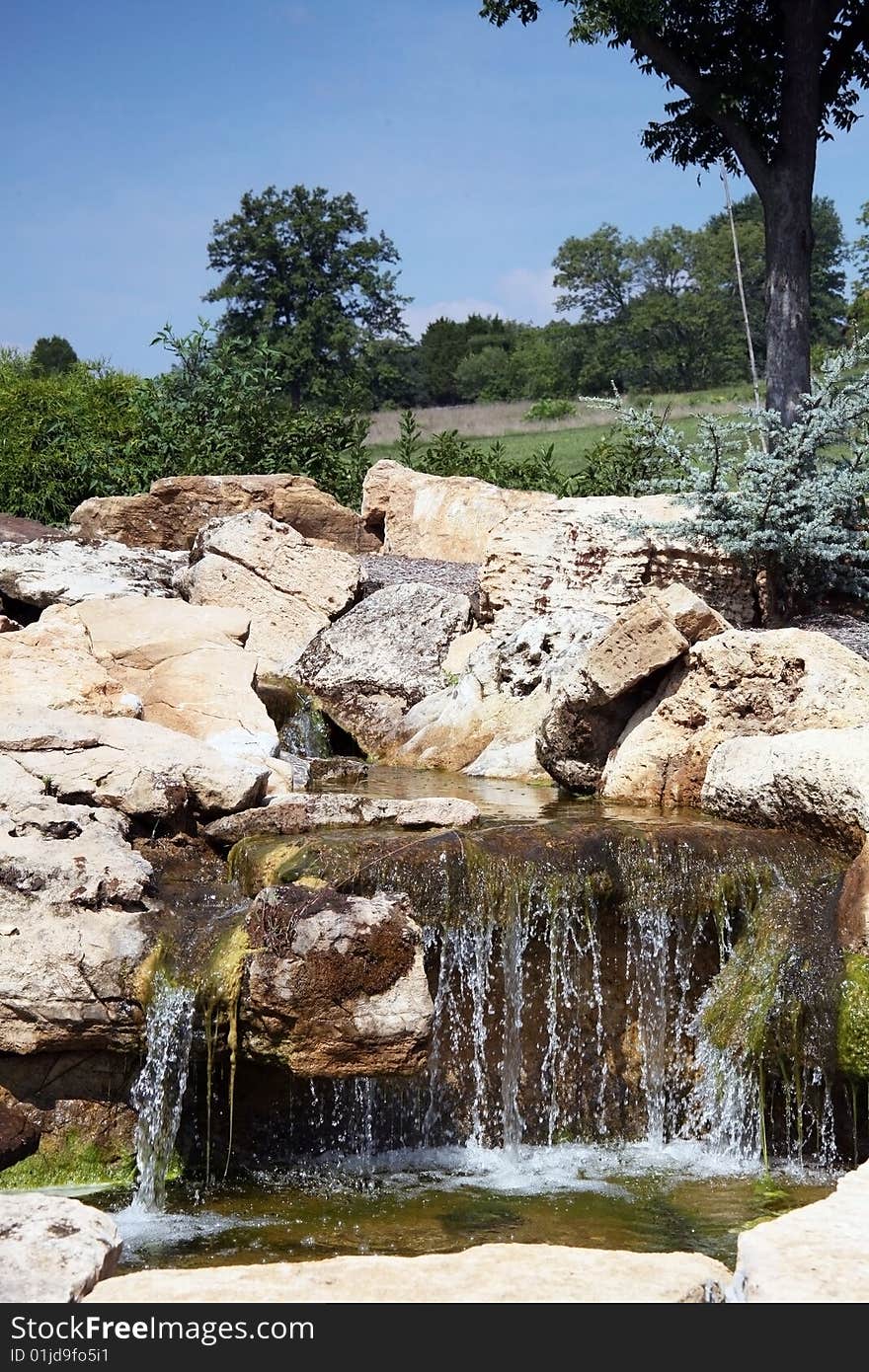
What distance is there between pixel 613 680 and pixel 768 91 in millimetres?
8166

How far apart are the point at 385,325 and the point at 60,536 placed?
41.4m

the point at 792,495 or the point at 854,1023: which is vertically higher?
the point at 792,495

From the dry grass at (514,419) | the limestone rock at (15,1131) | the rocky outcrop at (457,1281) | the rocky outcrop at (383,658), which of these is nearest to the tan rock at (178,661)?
the rocky outcrop at (383,658)

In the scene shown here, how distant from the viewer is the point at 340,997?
506 centimetres

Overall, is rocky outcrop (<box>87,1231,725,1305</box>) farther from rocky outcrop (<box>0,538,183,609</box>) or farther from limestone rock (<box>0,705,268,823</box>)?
rocky outcrop (<box>0,538,183,609</box>)

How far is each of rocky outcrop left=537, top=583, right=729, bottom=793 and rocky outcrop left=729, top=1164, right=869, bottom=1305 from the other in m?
4.44

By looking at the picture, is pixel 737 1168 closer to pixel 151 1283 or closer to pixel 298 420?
pixel 151 1283

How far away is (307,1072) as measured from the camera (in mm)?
5125

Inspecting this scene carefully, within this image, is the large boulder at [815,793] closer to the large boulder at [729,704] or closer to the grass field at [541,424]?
the large boulder at [729,704]

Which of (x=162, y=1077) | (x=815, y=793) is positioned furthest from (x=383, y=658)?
(x=162, y=1077)

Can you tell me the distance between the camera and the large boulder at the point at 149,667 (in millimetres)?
7523

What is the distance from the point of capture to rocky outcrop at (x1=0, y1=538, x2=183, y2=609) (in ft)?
32.6

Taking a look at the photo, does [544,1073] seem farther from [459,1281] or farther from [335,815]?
[459,1281]

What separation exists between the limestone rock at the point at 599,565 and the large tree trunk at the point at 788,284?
3.07m
